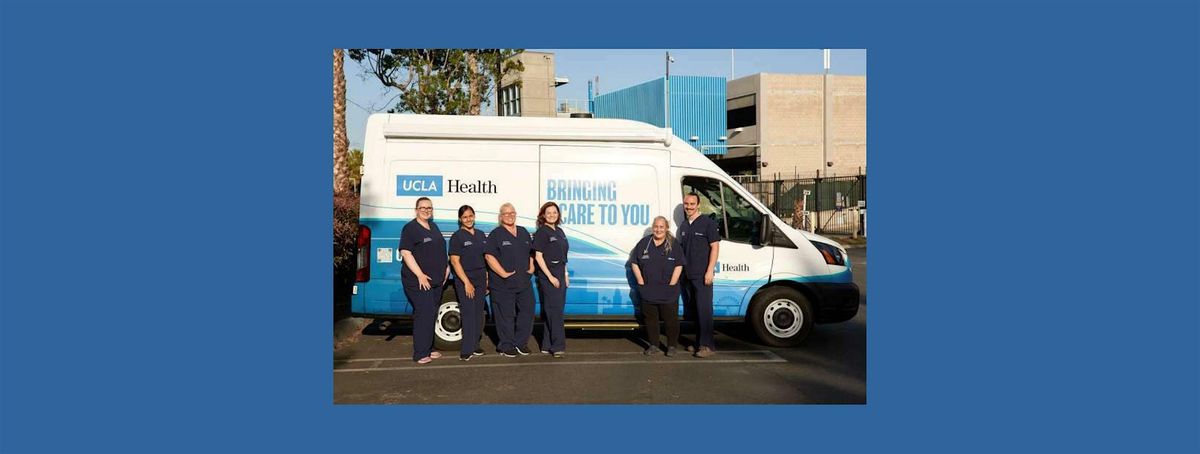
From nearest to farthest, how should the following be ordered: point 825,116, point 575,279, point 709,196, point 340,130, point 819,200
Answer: point 340,130 < point 575,279 < point 709,196 < point 825,116 < point 819,200

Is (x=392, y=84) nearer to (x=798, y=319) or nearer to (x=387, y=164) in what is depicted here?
(x=387, y=164)

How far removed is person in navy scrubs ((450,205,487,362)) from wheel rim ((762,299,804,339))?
256 cm

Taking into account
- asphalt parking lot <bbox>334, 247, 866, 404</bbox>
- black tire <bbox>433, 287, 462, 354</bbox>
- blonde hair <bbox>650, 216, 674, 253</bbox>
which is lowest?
asphalt parking lot <bbox>334, 247, 866, 404</bbox>

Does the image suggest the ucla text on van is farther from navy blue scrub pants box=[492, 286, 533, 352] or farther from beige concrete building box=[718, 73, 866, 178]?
beige concrete building box=[718, 73, 866, 178]

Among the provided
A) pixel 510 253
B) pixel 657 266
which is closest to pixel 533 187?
pixel 510 253

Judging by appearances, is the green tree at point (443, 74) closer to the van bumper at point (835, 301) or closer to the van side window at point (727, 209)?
the van side window at point (727, 209)

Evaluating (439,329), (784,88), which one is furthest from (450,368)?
(784,88)

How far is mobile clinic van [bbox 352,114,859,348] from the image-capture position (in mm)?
7551

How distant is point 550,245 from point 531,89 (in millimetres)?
1267

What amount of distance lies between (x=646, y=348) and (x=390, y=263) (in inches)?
89.7

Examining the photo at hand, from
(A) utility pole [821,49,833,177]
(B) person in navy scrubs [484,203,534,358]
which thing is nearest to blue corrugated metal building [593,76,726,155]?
(A) utility pole [821,49,833,177]

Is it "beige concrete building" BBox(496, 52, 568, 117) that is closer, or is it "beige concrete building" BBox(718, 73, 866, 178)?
"beige concrete building" BBox(496, 52, 568, 117)

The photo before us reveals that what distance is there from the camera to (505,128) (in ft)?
24.8

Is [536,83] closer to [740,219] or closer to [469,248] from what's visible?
[469,248]
